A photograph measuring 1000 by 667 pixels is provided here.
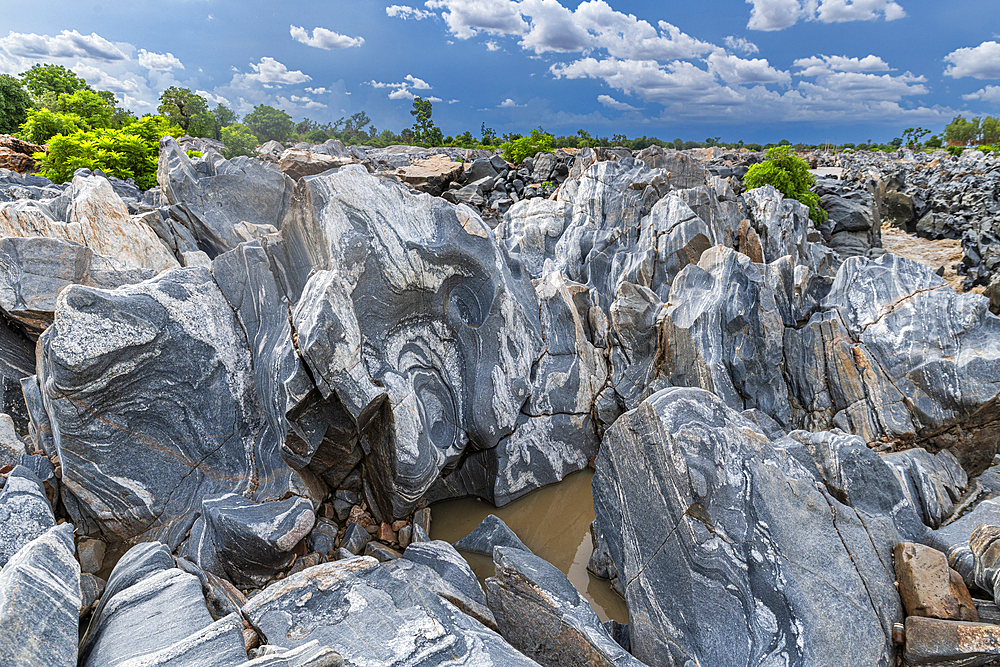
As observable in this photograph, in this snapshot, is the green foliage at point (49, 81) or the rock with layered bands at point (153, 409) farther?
the green foliage at point (49, 81)

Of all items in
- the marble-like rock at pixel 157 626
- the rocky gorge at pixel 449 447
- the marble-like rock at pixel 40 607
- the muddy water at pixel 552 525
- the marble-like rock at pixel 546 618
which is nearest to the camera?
the marble-like rock at pixel 40 607

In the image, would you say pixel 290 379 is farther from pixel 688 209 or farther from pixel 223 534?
pixel 688 209

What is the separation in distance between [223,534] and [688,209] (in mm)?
12570

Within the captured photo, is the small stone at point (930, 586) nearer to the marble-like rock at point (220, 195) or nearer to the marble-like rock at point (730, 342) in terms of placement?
the marble-like rock at point (730, 342)

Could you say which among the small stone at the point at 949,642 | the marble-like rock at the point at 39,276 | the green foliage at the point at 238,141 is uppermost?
the green foliage at the point at 238,141

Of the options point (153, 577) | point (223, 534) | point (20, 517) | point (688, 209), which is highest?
point (688, 209)

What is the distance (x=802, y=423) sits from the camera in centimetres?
850

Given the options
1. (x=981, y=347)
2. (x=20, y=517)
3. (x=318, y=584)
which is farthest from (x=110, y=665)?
(x=981, y=347)

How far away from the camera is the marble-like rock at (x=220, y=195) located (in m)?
12.8

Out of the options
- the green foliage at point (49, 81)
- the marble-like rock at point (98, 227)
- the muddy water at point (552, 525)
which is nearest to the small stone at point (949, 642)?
the muddy water at point (552, 525)

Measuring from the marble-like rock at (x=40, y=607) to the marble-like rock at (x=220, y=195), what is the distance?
399 inches

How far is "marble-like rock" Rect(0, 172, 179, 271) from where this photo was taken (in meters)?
8.77

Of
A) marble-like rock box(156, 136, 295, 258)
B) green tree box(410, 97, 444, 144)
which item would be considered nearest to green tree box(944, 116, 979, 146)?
green tree box(410, 97, 444, 144)

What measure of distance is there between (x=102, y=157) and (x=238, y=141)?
1228cm
